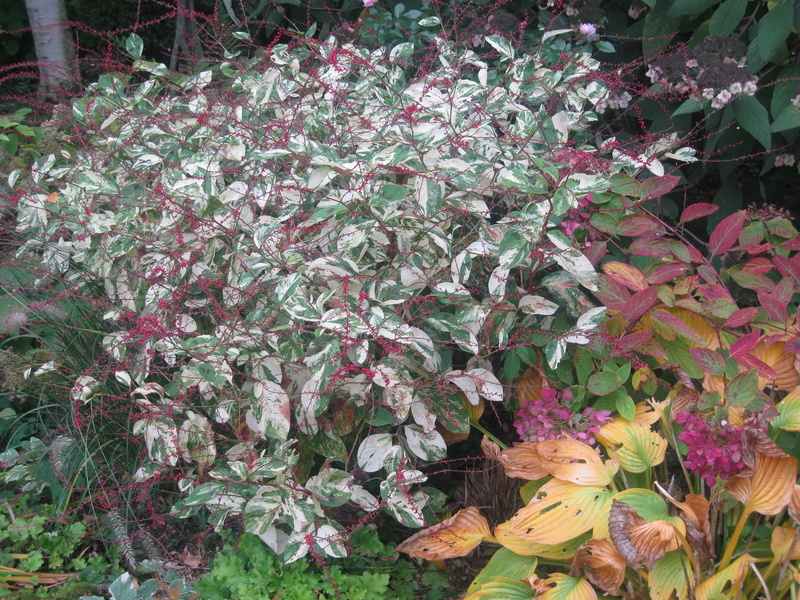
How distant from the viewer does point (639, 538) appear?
130 cm

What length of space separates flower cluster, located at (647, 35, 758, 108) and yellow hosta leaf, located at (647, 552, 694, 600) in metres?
1.28

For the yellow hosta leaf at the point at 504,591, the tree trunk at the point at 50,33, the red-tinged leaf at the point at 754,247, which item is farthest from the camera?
the tree trunk at the point at 50,33

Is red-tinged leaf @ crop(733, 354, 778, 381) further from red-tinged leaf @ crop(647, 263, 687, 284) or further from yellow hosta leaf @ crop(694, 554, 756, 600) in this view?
yellow hosta leaf @ crop(694, 554, 756, 600)

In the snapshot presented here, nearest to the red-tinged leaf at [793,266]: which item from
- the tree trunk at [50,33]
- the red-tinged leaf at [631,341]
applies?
the red-tinged leaf at [631,341]

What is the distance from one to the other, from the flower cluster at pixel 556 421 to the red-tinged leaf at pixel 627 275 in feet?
1.08

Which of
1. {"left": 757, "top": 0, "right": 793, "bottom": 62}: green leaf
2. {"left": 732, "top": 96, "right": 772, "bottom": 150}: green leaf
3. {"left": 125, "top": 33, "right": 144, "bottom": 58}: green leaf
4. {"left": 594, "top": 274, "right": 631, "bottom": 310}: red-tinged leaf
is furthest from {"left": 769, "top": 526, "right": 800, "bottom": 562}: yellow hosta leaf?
{"left": 125, "top": 33, "right": 144, "bottom": 58}: green leaf

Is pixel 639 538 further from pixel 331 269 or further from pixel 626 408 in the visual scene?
pixel 331 269

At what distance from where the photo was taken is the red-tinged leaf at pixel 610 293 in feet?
5.60

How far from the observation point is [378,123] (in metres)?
1.91

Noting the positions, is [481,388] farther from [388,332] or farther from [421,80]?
[421,80]

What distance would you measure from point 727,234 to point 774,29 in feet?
2.27

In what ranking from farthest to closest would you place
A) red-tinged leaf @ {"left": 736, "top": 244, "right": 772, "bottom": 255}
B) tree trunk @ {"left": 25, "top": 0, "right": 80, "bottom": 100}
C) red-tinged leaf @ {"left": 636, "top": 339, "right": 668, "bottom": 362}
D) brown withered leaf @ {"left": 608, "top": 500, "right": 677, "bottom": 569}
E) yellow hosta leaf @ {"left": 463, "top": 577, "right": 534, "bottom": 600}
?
tree trunk @ {"left": 25, "top": 0, "right": 80, "bottom": 100} → red-tinged leaf @ {"left": 736, "top": 244, "right": 772, "bottom": 255} → red-tinged leaf @ {"left": 636, "top": 339, "right": 668, "bottom": 362} → yellow hosta leaf @ {"left": 463, "top": 577, "right": 534, "bottom": 600} → brown withered leaf @ {"left": 608, "top": 500, "right": 677, "bottom": 569}

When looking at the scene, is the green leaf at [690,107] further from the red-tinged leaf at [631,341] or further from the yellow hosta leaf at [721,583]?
the yellow hosta leaf at [721,583]

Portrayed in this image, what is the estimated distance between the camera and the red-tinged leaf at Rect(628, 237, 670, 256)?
69.5 inches
